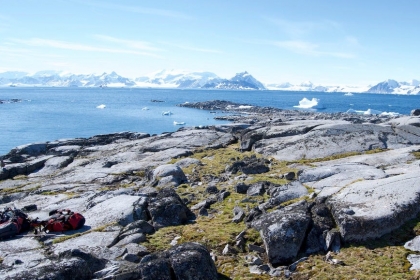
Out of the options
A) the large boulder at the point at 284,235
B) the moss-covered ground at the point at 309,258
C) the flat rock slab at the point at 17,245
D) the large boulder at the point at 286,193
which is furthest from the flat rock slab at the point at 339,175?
the flat rock slab at the point at 17,245

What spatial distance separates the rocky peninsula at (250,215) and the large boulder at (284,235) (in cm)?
3

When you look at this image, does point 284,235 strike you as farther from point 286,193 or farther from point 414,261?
point 286,193

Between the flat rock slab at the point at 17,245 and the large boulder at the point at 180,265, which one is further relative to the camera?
the flat rock slab at the point at 17,245

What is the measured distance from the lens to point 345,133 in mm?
27172

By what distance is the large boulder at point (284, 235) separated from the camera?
1186 centimetres

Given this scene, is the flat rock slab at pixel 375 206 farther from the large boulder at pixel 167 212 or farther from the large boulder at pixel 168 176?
the large boulder at pixel 168 176

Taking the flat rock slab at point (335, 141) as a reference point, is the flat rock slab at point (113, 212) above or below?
below

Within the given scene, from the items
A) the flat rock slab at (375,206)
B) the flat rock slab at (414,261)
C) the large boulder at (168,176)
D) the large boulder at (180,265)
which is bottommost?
the large boulder at (168,176)

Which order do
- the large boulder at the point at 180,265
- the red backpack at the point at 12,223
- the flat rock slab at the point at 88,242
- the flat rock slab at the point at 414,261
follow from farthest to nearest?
the red backpack at the point at 12,223, the flat rock slab at the point at 88,242, the flat rock slab at the point at 414,261, the large boulder at the point at 180,265

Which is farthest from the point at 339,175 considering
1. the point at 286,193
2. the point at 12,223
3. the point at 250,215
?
the point at 12,223

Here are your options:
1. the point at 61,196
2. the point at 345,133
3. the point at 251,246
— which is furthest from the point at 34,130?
the point at 251,246

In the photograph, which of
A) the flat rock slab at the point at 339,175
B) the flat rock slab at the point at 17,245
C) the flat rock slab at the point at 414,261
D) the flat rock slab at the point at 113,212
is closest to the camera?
the flat rock slab at the point at 414,261

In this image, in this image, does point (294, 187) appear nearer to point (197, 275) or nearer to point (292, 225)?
point (292, 225)

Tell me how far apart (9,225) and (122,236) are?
195 inches
